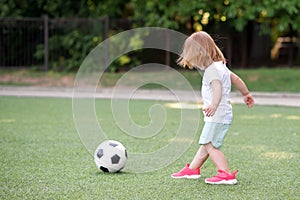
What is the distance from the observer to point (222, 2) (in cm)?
1891

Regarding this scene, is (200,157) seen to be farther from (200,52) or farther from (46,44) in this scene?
(46,44)

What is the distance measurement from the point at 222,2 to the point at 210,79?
534 inches

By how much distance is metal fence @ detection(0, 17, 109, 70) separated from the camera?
22.3 m

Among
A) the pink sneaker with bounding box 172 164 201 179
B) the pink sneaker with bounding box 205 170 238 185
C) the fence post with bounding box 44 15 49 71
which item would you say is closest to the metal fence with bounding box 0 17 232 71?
the fence post with bounding box 44 15 49 71

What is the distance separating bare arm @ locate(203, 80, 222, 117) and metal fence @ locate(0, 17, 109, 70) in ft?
54.4

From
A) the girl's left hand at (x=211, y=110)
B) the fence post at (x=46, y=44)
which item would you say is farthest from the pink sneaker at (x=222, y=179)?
the fence post at (x=46, y=44)

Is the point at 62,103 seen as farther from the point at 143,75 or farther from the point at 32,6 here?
the point at 32,6

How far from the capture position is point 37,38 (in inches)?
904

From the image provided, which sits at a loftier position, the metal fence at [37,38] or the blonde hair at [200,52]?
the blonde hair at [200,52]

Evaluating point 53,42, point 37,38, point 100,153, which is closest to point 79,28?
point 53,42

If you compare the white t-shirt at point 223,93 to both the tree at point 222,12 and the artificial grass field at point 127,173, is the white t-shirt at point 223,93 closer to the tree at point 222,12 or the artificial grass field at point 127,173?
the artificial grass field at point 127,173

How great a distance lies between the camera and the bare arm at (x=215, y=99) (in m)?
5.61

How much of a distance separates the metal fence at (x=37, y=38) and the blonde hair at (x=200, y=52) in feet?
53.6

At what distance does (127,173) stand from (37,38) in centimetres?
1725
